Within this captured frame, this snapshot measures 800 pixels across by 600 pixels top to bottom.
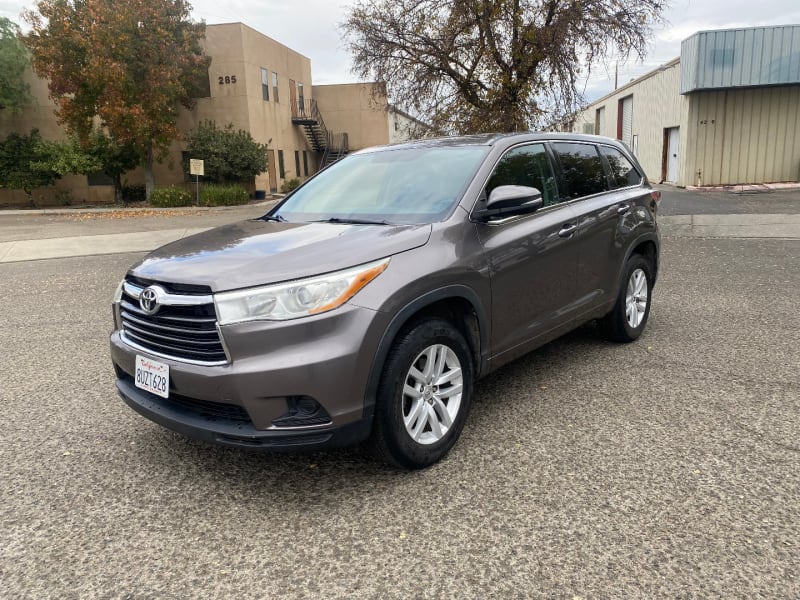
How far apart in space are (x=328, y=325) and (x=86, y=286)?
7.21 meters

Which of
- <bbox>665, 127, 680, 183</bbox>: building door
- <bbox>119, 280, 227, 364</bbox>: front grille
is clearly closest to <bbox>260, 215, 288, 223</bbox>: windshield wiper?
<bbox>119, 280, 227, 364</bbox>: front grille

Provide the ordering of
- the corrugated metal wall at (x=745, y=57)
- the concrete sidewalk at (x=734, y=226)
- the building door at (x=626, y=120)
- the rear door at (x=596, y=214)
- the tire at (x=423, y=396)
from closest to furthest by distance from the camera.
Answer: the tire at (x=423, y=396) < the rear door at (x=596, y=214) < the concrete sidewalk at (x=734, y=226) < the corrugated metal wall at (x=745, y=57) < the building door at (x=626, y=120)

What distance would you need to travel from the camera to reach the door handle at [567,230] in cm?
405

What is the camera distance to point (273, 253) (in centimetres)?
292

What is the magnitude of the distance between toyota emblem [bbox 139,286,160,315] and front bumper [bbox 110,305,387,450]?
324 mm

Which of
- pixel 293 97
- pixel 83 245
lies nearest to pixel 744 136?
pixel 293 97

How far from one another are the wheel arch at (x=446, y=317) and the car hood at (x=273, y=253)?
0.29m

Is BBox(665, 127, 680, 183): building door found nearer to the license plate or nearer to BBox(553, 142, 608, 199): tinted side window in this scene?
BBox(553, 142, 608, 199): tinted side window

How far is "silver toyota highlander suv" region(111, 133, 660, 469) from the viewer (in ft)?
8.69

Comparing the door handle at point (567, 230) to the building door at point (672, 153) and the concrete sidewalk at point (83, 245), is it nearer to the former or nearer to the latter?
the concrete sidewalk at point (83, 245)

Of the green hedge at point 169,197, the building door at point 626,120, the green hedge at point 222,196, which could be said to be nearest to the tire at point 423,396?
the green hedge at point 222,196

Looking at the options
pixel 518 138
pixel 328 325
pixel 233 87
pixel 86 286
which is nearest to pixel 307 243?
pixel 328 325

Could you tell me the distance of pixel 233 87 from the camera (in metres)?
26.9

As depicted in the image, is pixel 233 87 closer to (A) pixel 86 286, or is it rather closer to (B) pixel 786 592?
(A) pixel 86 286
